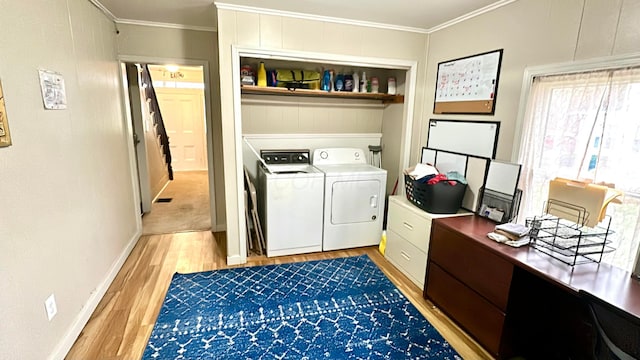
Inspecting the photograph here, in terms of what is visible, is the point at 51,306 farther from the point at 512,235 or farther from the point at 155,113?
the point at 155,113

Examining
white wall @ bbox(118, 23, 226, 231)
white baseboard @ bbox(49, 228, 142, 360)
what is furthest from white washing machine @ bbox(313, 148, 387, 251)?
white baseboard @ bbox(49, 228, 142, 360)

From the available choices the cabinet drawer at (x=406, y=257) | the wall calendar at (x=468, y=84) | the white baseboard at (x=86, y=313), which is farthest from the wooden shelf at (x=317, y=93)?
the white baseboard at (x=86, y=313)

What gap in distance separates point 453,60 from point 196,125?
6.22m

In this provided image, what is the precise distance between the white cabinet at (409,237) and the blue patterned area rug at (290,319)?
9.1 inches

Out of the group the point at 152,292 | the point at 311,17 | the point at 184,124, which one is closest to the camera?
the point at 152,292

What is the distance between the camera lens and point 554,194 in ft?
6.40

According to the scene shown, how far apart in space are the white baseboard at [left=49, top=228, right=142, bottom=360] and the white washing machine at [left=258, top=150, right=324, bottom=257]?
1.38 meters

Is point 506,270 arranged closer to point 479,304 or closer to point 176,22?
point 479,304

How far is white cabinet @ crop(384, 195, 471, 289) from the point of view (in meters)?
2.53

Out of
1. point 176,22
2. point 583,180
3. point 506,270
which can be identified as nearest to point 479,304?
point 506,270

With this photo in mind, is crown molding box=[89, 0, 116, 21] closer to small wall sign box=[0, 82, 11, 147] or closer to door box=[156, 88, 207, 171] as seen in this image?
small wall sign box=[0, 82, 11, 147]

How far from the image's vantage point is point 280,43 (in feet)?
9.15

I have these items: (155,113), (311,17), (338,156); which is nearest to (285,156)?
(338,156)

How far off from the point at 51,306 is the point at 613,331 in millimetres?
2686
